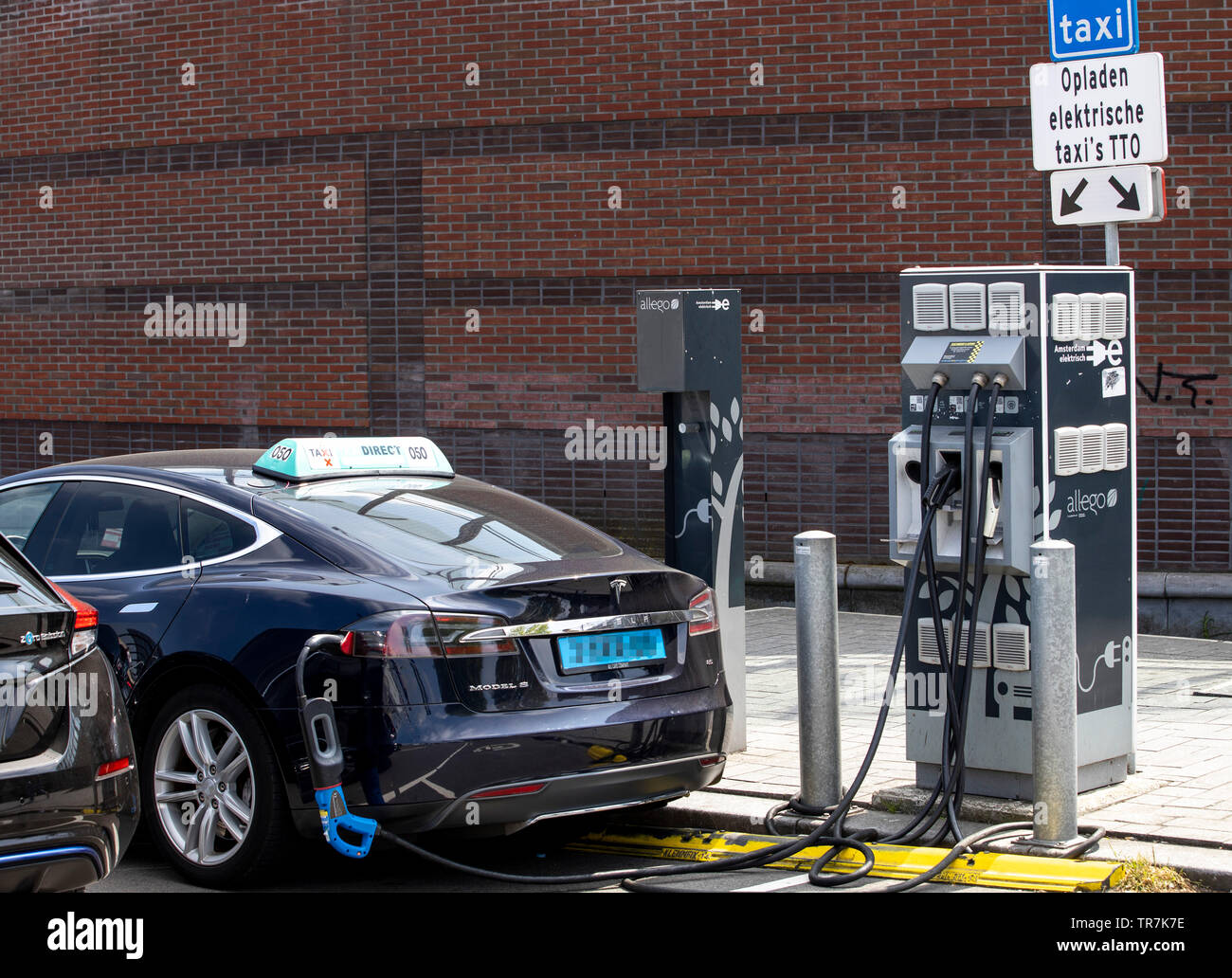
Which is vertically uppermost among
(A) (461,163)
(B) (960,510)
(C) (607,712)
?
(A) (461,163)

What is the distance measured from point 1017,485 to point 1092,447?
1.67ft

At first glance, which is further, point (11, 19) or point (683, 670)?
point (11, 19)

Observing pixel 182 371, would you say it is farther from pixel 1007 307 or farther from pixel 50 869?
pixel 50 869

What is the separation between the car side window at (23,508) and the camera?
270 inches

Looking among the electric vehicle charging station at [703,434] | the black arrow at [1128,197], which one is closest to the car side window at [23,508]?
the electric vehicle charging station at [703,434]

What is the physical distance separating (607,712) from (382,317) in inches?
341

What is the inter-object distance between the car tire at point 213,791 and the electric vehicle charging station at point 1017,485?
8.23ft

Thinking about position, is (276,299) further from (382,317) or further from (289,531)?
(289,531)

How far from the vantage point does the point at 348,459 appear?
6656 mm

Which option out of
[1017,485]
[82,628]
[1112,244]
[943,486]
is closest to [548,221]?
[1112,244]

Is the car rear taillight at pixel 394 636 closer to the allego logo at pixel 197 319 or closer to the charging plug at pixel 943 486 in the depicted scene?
the charging plug at pixel 943 486

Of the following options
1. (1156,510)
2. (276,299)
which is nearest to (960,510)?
(1156,510)

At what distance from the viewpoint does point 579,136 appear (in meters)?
13.0
